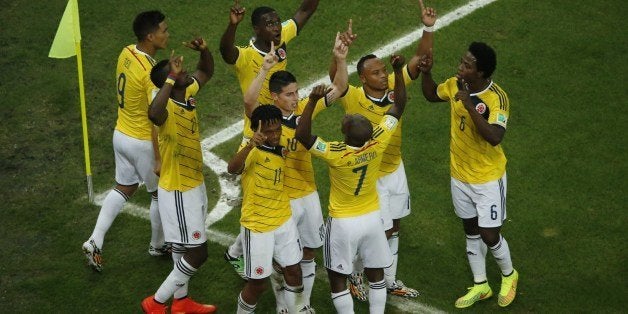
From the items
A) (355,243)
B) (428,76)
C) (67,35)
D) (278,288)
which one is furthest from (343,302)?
(67,35)

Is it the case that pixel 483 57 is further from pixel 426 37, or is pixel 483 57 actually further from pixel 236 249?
pixel 236 249

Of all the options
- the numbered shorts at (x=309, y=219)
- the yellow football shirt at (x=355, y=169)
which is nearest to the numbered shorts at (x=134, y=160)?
the numbered shorts at (x=309, y=219)

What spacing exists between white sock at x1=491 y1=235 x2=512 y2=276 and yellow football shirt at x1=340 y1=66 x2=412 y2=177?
4.72 feet

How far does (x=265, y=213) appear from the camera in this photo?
957 centimetres

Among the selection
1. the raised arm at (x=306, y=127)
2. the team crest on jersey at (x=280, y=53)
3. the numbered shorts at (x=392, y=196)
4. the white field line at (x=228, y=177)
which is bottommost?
the white field line at (x=228, y=177)

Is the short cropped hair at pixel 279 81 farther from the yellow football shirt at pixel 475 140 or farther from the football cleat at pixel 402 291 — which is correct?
the football cleat at pixel 402 291

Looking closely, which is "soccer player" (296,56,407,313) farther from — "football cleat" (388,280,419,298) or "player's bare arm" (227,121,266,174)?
"football cleat" (388,280,419,298)

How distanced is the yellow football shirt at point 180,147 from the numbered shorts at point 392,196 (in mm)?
1968

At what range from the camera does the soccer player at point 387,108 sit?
10.3 m

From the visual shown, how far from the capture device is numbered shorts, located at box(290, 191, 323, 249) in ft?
33.4

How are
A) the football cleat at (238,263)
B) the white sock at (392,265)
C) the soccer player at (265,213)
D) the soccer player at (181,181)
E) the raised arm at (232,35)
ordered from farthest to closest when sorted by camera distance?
1. the football cleat at (238,263)
2. the white sock at (392,265)
3. the raised arm at (232,35)
4. the soccer player at (181,181)
5. the soccer player at (265,213)

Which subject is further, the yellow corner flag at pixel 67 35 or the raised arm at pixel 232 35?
the yellow corner flag at pixel 67 35

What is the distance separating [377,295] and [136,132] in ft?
10.9

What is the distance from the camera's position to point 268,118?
9141mm
